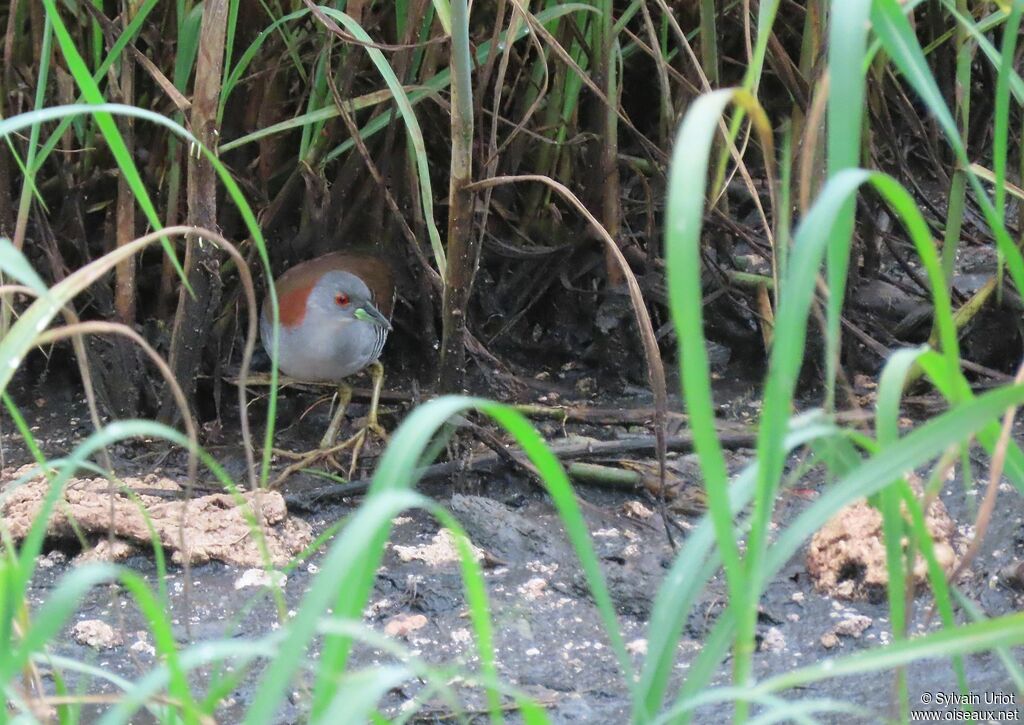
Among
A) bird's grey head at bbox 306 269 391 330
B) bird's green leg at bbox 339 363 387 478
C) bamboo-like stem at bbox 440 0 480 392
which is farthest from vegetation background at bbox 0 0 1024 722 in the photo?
bird's green leg at bbox 339 363 387 478

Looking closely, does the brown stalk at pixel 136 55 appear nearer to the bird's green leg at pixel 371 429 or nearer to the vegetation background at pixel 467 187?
the vegetation background at pixel 467 187

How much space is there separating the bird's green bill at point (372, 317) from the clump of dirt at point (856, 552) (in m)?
1.60

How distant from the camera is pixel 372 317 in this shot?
3650mm

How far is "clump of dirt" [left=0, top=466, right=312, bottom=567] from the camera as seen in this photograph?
267 cm

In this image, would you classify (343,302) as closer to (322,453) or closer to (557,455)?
(322,453)

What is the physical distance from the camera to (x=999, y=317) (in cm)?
338

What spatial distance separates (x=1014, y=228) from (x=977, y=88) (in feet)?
2.99

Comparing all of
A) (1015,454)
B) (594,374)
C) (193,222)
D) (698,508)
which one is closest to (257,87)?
(193,222)

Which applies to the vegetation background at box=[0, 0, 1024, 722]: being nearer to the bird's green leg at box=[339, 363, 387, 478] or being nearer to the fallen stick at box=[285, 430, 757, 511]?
the fallen stick at box=[285, 430, 757, 511]

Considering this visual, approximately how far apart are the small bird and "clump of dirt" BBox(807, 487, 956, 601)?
4.80 feet

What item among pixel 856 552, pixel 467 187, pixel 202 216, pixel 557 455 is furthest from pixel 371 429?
pixel 856 552

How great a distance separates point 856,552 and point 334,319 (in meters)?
1.78

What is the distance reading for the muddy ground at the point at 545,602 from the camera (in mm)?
2248

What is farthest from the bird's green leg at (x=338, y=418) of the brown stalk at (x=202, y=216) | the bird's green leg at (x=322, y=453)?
the brown stalk at (x=202, y=216)
